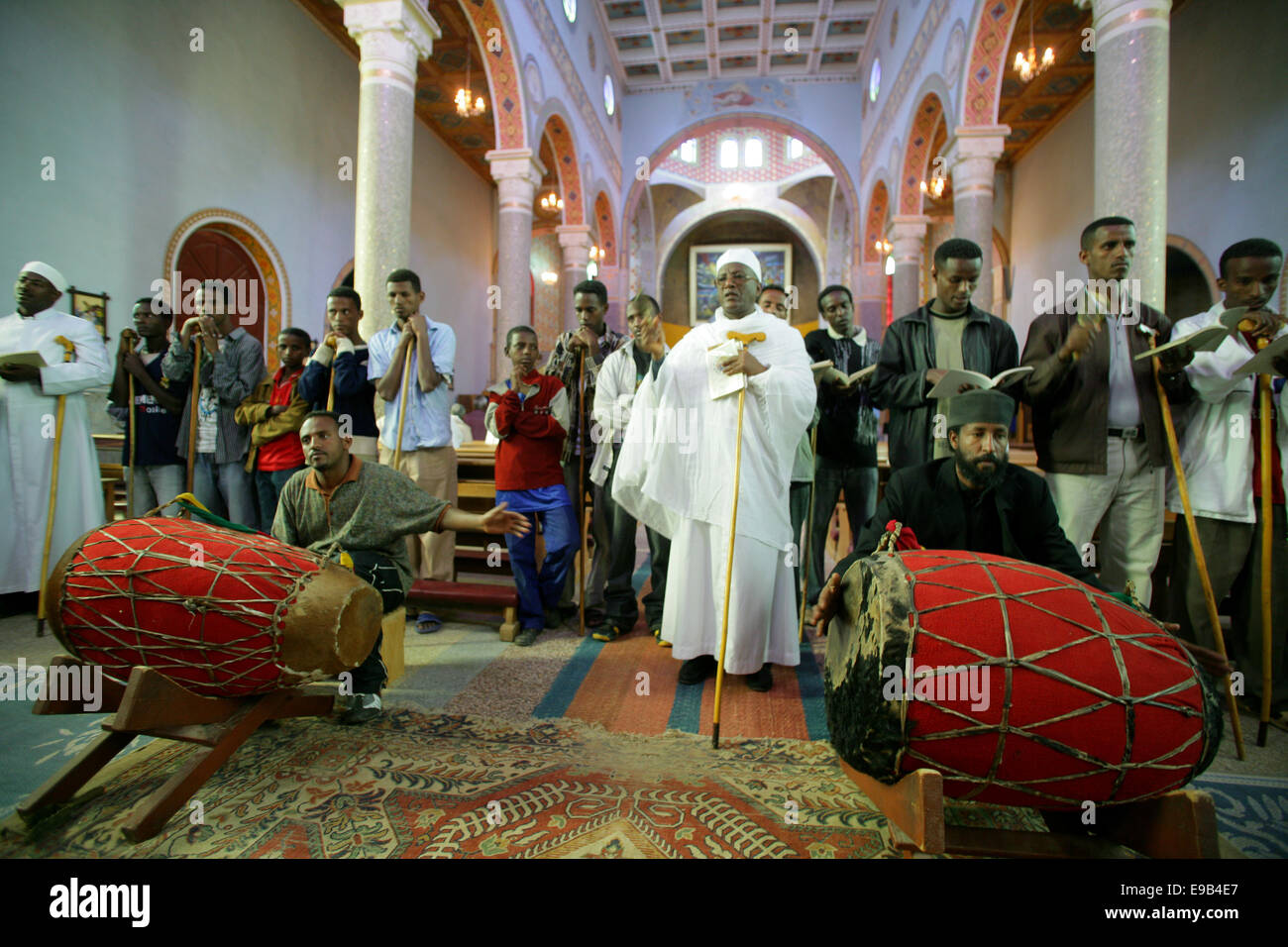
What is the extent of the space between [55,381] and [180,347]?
2.17ft

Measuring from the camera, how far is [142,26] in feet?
22.1

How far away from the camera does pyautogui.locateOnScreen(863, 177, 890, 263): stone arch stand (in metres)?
14.6

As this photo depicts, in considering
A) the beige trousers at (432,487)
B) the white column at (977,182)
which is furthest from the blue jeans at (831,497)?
the white column at (977,182)

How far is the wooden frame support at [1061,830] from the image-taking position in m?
1.47

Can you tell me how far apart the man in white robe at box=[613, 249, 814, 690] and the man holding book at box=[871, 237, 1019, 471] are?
46 cm

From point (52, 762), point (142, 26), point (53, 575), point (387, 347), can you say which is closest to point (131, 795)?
point (52, 762)

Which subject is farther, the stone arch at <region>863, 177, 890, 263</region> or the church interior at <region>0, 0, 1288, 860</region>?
the stone arch at <region>863, 177, 890, 263</region>

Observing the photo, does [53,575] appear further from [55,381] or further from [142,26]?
[142,26]

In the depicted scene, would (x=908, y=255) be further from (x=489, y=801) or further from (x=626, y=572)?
(x=489, y=801)

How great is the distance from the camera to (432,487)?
4172mm

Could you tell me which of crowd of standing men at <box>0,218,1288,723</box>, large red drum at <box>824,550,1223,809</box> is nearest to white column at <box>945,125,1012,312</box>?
crowd of standing men at <box>0,218,1288,723</box>

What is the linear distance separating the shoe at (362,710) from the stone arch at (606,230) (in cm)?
1398

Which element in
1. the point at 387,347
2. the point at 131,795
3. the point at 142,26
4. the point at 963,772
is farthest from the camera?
the point at 142,26

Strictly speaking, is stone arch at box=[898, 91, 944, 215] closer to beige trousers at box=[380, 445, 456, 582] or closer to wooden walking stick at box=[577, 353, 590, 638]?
wooden walking stick at box=[577, 353, 590, 638]
